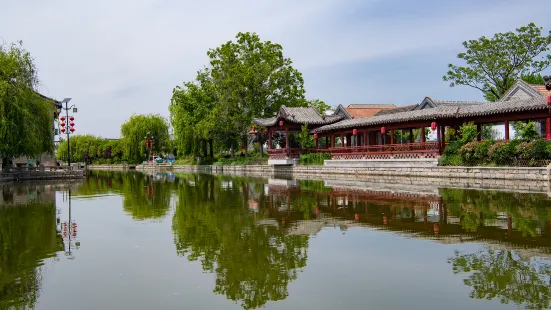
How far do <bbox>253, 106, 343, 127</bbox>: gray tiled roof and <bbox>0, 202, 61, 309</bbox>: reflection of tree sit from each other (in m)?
21.6

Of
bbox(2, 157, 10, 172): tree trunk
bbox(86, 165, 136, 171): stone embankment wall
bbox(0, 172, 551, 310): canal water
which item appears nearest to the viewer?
bbox(0, 172, 551, 310): canal water

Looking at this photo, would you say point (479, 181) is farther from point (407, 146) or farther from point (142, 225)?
point (142, 225)

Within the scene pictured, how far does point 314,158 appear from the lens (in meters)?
32.5

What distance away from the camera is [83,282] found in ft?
19.5

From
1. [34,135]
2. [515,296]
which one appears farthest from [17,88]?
[515,296]

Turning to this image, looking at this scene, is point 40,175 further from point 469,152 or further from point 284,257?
point 284,257

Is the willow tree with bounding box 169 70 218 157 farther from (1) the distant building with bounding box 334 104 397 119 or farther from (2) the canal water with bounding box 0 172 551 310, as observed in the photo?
(2) the canal water with bounding box 0 172 551 310

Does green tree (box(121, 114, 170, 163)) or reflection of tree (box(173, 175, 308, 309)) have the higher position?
green tree (box(121, 114, 170, 163))

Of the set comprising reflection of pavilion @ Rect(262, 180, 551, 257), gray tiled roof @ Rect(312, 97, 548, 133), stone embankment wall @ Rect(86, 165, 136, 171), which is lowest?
reflection of pavilion @ Rect(262, 180, 551, 257)

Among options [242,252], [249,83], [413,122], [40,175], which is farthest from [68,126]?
[242,252]

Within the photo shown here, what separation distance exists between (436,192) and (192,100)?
30.1 m

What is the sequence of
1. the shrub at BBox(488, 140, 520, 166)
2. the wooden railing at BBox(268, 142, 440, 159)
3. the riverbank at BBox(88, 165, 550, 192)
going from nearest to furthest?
the riverbank at BBox(88, 165, 550, 192) < the shrub at BBox(488, 140, 520, 166) < the wooden railing at BBox(268, 142, 440, 159)

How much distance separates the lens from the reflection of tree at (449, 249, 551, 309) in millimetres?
5031

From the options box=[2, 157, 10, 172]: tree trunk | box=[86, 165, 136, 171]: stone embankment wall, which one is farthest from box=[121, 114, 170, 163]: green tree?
box=[2, 157, 10, 172]: tree trunk
